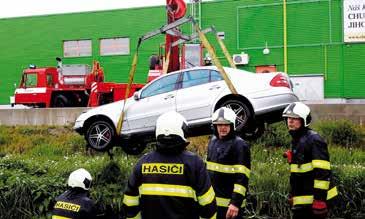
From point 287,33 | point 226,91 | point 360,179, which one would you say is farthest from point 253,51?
point 360,179

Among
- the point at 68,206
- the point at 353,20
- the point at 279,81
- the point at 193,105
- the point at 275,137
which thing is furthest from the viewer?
the point at 353,20

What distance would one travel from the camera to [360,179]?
7523mm

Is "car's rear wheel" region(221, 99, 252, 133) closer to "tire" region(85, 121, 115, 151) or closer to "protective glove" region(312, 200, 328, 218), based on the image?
"tire" region(85, 121, 115, 151)

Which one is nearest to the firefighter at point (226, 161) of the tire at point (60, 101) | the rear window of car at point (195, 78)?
the rear window of car at point (195, 78)

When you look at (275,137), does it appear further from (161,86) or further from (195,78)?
(161,86)

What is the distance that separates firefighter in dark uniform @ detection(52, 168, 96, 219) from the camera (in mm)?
5469

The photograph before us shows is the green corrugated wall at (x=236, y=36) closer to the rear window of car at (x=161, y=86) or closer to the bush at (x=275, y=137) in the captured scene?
the bush at (x=275, y=137)

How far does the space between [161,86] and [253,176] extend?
10.4 feet

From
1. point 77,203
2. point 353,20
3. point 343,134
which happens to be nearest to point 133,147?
point 343,134

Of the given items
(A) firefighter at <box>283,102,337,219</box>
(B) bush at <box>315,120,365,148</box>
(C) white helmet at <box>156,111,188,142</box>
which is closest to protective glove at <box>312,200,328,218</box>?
(A) firefighter at <box>283,102,337,219</box>

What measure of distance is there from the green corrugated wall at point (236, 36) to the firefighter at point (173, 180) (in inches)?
887

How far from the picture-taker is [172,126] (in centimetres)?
419

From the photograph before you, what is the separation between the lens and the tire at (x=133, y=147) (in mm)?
10688

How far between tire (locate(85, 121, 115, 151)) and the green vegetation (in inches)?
18.4
